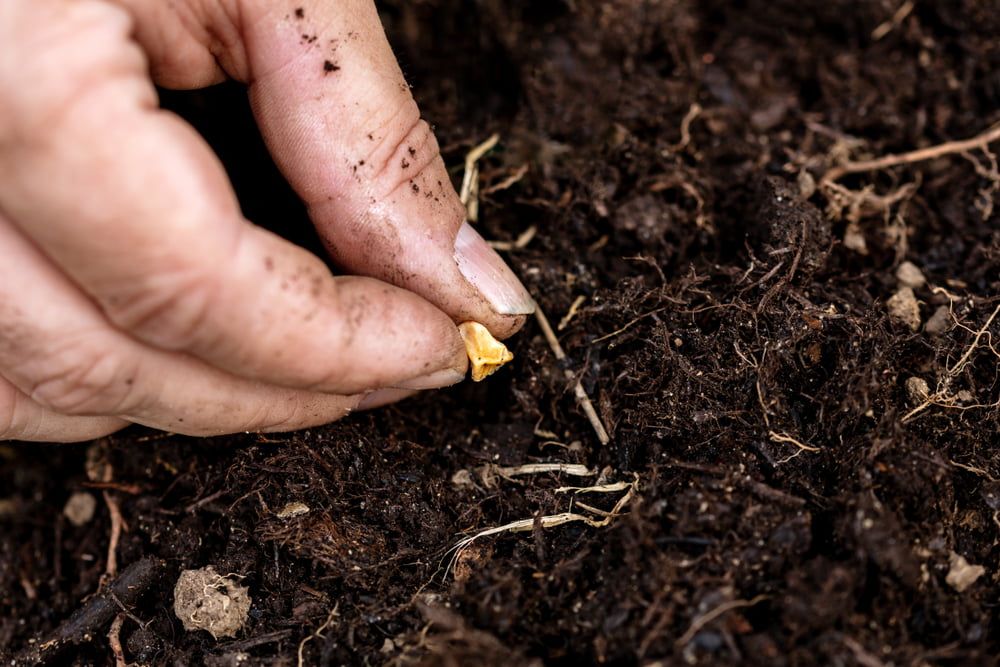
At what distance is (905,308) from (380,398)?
51.2 inches

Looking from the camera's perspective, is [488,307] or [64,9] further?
[488,307]

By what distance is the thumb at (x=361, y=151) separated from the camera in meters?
1.65

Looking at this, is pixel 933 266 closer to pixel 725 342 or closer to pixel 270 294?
pixel 725 342

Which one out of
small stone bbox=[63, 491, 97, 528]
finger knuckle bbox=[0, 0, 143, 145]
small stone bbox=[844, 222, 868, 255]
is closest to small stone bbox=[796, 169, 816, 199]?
small stone bbox=[844, 222, 868, 255]

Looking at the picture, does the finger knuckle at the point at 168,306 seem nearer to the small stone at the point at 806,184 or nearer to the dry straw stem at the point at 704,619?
the dry straw stem at the point at 704,619

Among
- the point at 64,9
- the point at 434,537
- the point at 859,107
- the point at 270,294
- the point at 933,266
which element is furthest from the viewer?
the point at 859,107

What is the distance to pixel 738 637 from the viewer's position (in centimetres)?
144

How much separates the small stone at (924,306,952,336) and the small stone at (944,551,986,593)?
1.92 ft

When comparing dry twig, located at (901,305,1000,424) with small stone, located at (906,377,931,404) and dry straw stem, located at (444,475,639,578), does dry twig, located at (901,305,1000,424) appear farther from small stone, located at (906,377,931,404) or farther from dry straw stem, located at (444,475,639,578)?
dry straw stem, located at (444,475,639,578)

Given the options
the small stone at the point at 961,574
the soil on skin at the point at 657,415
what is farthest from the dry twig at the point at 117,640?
the small stone at the point at 961,574

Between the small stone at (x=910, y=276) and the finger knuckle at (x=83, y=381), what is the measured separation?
1829 millimetres

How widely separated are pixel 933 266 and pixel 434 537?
1491mm

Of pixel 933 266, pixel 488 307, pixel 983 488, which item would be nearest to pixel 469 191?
pixel 488 307

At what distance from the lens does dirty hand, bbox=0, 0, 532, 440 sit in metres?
1.26
